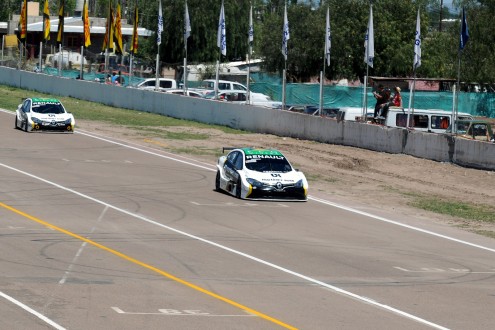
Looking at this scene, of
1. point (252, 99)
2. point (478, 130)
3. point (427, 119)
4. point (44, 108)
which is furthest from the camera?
point (252, 99)

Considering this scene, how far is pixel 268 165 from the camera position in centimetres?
3023

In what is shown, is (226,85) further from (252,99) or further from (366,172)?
(366,172)

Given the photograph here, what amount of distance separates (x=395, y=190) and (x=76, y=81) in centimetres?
3378

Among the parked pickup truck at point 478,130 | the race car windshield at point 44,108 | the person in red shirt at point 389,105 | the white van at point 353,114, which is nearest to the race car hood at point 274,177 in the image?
the parked pickup truck at point 478,130

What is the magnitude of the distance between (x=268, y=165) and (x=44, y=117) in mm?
17189

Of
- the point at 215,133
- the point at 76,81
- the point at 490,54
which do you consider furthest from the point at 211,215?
the point at 76,81

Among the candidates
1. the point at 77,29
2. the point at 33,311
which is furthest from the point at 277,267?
the point at 77,29

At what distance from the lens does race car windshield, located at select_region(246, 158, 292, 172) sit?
29984 millimetres

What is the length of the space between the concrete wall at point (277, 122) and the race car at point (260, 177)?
8.99m

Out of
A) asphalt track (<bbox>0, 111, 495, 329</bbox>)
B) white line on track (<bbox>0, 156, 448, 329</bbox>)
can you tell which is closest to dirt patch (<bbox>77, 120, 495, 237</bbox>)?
asphalt track (<bbox>0, 111, 495, 329</bbox>)

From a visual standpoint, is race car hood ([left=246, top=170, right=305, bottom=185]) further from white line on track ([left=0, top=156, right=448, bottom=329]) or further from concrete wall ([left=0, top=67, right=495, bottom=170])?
concrete wall ([left=0, top=67, right=495, bottom=170])

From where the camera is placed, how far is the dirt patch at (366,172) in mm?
31906

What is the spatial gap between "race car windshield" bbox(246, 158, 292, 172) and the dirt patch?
2.01 metres

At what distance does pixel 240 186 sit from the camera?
1163 inches
